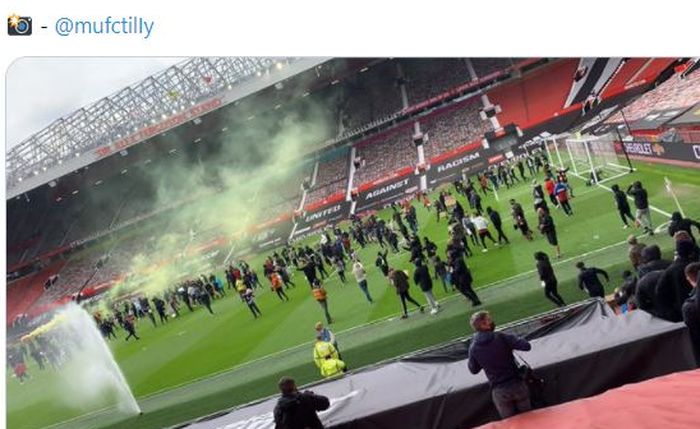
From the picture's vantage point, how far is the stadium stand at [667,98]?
1764 centimetres

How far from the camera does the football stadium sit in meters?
5.45

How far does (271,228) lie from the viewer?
103 ft

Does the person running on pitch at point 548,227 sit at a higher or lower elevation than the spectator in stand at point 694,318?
lower

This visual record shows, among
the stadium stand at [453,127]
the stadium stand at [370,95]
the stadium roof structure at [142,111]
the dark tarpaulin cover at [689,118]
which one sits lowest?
the dark tarpaulin cover at [689,118]

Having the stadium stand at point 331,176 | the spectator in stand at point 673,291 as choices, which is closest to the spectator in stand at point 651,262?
the spectator in stand at point 673,291

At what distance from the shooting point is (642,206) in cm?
1134

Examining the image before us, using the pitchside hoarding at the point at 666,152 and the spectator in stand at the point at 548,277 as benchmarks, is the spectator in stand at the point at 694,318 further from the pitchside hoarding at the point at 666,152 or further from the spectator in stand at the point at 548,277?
the pitchside hoarding at the point at 666,152

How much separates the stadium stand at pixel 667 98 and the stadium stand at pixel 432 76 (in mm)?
12751

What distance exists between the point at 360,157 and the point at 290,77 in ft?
22.0

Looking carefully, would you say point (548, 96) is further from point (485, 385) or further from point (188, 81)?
point (485, 385)

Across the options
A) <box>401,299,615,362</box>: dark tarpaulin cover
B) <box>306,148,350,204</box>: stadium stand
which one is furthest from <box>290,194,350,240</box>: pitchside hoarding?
<box>401,299,615,362</box>: dark tarpaulin cover

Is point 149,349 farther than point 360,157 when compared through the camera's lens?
No
